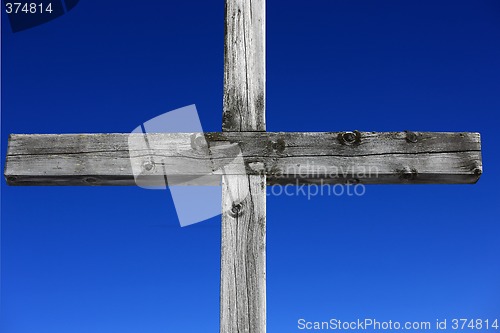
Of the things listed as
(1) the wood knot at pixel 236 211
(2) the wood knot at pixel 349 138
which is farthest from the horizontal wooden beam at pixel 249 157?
(1) the wood knot at pixel 236 211

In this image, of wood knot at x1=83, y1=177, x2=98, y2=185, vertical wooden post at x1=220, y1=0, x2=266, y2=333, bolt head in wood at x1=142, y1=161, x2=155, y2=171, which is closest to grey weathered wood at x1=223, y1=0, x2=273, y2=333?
vertical wooden post at x1=220, y1=0, x2=266, y2=333

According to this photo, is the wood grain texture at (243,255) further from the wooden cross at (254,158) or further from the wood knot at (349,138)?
the wood knot at (349,138)

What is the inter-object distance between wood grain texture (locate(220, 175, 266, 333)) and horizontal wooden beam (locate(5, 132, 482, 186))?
0.31ft

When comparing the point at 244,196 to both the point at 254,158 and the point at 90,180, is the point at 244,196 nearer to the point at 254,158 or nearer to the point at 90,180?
the point at 254,158

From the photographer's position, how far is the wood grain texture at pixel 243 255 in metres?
2.35

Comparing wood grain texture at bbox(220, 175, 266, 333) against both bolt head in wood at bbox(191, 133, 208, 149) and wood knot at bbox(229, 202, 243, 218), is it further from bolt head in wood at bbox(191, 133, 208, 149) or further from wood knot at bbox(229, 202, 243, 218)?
bolt head in wood at bbox(191, 133, 208, 149)

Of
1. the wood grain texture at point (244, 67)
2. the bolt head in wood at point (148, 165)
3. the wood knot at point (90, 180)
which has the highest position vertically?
the wood grain texture at point (244, 67)

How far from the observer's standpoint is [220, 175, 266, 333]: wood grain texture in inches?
92.5

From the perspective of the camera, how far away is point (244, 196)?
2451mm

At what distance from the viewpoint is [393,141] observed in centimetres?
252

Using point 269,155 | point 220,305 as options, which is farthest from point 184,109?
point 220,305

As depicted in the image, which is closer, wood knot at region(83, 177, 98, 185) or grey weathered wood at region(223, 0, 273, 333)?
grey weathered wood at region(223, 0, 273, 333)

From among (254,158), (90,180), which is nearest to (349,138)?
(254,158)

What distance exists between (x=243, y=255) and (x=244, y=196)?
259 mm
